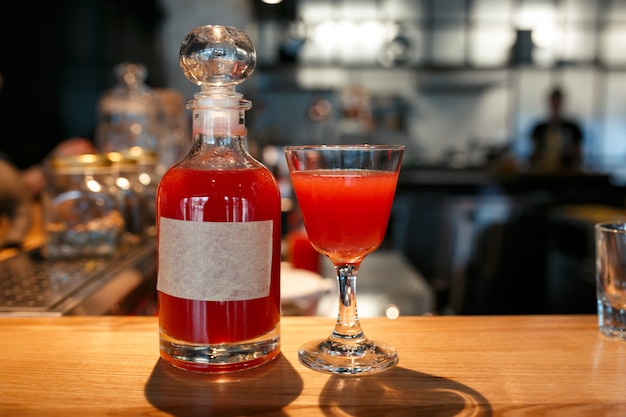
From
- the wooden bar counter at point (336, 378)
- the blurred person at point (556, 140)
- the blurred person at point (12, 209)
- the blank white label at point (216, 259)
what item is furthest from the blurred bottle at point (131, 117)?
the blurred person at point (556, 140)

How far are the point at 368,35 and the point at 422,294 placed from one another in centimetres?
461

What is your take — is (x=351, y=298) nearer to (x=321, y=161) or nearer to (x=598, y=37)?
(x=321, y=161)

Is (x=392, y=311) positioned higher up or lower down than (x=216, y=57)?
lower down

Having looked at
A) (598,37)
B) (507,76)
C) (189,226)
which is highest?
(598,37)

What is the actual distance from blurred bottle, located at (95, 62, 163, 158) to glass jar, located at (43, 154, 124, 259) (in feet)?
2.32

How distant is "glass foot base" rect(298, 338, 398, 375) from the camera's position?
57cm

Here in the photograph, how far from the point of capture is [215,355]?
57cm

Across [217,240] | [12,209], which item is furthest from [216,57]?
[12,209]

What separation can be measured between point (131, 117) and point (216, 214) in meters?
1.59

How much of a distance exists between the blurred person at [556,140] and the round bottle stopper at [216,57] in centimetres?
524

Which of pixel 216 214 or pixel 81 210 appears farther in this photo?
pixel 81 210

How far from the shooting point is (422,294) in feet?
5.44

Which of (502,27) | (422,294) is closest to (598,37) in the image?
(502,27)

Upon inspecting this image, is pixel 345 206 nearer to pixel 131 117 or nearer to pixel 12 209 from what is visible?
pixel 12 209
